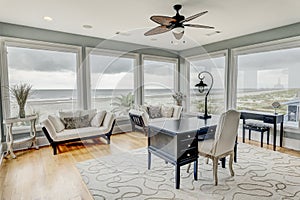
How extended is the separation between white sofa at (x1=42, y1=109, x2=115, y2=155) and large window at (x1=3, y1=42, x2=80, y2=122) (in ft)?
1.97

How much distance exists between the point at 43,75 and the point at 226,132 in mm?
4290

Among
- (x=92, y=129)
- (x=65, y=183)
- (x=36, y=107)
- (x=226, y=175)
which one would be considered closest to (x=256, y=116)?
(x=226, y=175)

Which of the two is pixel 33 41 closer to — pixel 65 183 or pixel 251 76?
pixel 65 183

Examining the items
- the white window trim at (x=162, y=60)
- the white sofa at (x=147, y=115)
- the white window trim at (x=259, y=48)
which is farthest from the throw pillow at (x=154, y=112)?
the white window trim at (x=259, y=48)

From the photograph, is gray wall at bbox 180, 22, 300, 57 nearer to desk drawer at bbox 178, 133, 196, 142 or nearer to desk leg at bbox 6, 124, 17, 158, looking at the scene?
desk drawer at bbox 178, 133, 196, 142

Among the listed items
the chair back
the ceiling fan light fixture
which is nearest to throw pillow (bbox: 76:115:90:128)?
the ceiling fan light fixture

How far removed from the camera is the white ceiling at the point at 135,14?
2896mm

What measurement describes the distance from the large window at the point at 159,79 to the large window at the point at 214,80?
0.69 meters

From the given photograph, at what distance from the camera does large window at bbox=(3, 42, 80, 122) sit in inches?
156

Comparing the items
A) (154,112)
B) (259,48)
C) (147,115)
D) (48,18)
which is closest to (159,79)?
(154,112)

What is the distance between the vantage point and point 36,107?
4.34 meters

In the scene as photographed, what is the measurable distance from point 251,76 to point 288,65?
33.9 inches

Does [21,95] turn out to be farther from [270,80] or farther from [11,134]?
[270,80]

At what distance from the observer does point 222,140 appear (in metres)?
2.42
